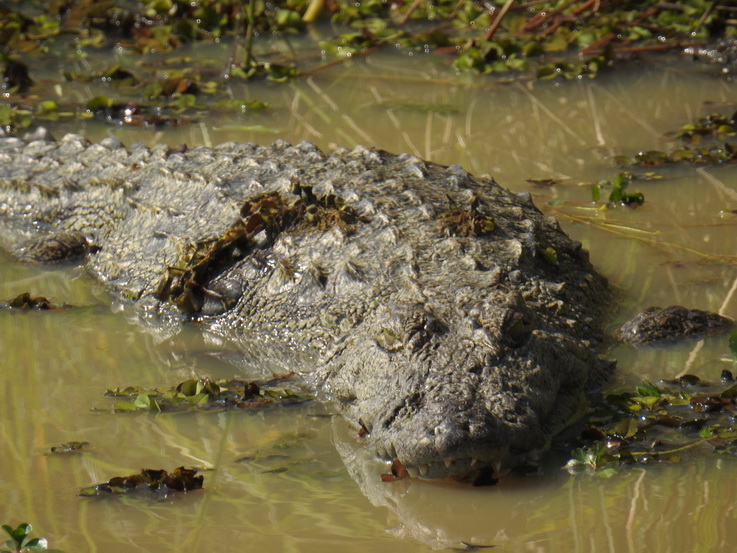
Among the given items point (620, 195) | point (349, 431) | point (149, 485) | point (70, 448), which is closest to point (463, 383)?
point (349, 431)

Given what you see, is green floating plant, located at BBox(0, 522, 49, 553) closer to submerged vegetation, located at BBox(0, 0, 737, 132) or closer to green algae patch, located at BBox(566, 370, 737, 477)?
green algae patch, located at BBox(566, 370, 737, 477)

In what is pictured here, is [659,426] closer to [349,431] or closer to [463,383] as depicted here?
[463,383]

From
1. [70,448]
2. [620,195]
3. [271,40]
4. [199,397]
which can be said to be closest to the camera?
[70,448]

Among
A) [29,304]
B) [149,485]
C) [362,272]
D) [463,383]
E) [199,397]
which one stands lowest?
[29,304]

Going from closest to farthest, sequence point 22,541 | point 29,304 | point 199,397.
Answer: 1. point 22,541
2. point 199,397
3. point 29,304

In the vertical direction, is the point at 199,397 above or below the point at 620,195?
below

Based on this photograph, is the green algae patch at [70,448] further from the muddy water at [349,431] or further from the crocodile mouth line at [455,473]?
the crocodile mouth line at [455,473]

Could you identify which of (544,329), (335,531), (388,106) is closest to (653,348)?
(544,329)

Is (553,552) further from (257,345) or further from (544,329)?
(257,345)
